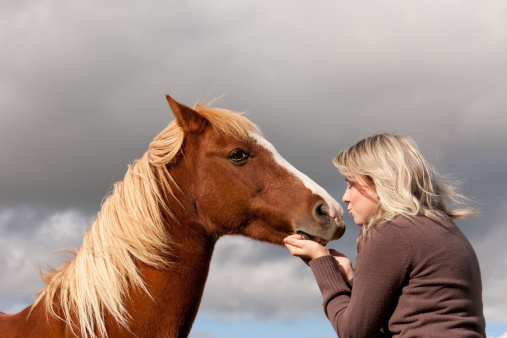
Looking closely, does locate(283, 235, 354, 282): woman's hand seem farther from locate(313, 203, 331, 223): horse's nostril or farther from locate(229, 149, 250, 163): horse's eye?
locate(229, 149, 250, 163): horse's eye

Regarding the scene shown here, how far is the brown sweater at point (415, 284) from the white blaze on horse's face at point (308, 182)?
1.61 metres

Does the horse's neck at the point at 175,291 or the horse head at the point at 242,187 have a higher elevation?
the horse head at the point at 242,187

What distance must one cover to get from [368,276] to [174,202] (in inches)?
87.3

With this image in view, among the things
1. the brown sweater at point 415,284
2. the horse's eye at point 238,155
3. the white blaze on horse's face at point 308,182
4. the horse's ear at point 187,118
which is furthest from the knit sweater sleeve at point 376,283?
the horse's ear at point 187,118

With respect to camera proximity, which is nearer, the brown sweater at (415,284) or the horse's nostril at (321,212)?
the brown sweater at (415,284)

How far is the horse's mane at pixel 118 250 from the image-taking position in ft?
13.4

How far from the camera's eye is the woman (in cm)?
276

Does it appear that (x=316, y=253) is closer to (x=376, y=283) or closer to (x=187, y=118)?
(x=376, y=283)

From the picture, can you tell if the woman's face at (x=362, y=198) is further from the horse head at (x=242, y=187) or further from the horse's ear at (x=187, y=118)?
the horse's ear at (x=187, y=118)

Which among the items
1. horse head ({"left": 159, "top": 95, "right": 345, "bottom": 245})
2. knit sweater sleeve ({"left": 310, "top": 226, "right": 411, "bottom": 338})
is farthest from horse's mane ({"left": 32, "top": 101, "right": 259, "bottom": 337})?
knit sweater sleeve ({"left": 310, "top": 226, "right": 411, "bottom": 338})

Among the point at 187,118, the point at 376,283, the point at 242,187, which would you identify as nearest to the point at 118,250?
the point at 242,187

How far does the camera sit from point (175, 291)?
4.19 m

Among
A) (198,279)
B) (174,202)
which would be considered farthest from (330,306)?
(174,202)

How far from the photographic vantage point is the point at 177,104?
4.71 metres
